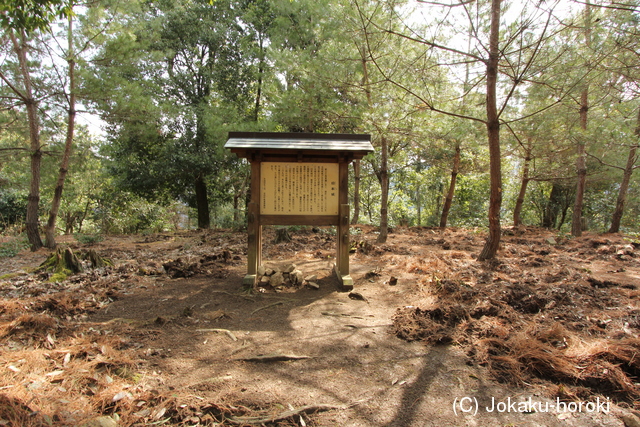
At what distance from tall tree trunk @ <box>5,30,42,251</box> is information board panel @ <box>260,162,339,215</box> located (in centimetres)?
670

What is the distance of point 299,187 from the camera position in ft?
16.3

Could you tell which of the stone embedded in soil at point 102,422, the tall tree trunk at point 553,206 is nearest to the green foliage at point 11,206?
the stone embedded in soil at point 102,422

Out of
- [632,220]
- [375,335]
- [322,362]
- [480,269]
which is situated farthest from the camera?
[632,220]

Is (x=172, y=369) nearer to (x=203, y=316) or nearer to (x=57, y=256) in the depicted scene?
(x=203, y=316)

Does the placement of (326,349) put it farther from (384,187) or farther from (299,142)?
(384,187)

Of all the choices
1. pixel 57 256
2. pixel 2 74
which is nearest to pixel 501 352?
pixel 57 256

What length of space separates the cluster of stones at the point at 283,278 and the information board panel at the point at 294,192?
0.92 meters

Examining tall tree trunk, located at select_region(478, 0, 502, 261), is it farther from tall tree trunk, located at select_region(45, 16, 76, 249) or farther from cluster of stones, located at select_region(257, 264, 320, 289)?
tall tree trunk, located at select_region(45, 16, 76, 249)

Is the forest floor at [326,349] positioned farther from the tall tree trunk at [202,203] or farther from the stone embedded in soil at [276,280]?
the tall tree trunk at [202,203]

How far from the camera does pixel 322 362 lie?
2.69 m

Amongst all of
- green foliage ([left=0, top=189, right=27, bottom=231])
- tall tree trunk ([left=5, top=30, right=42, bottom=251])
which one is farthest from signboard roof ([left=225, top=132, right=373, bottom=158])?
green foliage ([left=0, top=189, right=27, bottom=231])

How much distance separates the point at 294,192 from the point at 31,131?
738 centimetres

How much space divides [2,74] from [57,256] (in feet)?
16.3

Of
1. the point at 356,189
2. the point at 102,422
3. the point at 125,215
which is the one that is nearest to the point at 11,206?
the point at 125,215
